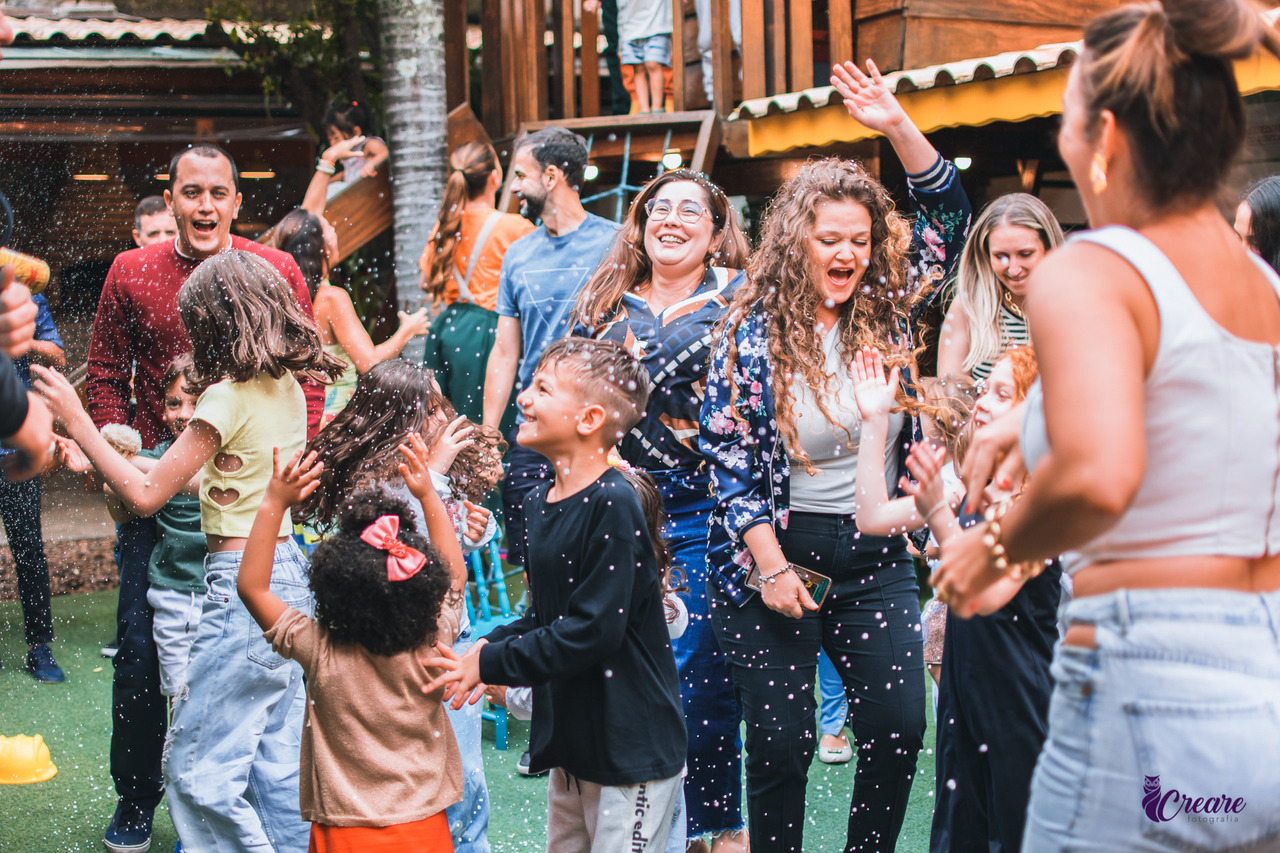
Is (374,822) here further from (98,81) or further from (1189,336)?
(98,81)

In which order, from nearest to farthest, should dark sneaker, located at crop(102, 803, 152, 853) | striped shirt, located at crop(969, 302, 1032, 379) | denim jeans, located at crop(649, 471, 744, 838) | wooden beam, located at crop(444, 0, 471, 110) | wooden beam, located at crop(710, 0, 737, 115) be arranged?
denim jeans, located at crop(649, 471, 744, 838) → dark sneaker, located at crop(102, 803, 152, 853) → striped shirt, located at crop(969, 302, 1032, 379) → wooden beam, located at crop(710, 0, 737, 115) → wooden beam, located at crop(444, 0, 471, 110)

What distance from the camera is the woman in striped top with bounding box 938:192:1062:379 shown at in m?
3.92

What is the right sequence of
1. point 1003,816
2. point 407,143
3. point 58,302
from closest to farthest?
point 1003,816, point 407,143, point 58,302

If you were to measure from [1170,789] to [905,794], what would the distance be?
1.57m

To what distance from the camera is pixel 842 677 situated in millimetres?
3070

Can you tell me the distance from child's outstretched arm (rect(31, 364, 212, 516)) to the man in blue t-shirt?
5.63 feet

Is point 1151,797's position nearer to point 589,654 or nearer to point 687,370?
point 589,654

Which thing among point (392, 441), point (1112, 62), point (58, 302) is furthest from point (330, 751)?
point (58, 302)

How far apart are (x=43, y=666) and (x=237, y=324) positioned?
334cm

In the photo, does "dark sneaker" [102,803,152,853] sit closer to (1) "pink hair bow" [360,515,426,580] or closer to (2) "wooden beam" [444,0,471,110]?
(1) "pink hair bow" [360,515,426,580]

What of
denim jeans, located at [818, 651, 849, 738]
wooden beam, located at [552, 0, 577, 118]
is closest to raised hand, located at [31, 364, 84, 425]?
denim jeans, located at [818, 651, 849, 738]

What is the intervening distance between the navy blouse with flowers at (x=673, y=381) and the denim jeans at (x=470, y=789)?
940 mm

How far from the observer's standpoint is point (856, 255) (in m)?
3.19

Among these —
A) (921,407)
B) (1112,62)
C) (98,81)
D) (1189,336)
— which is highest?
(98,81)
